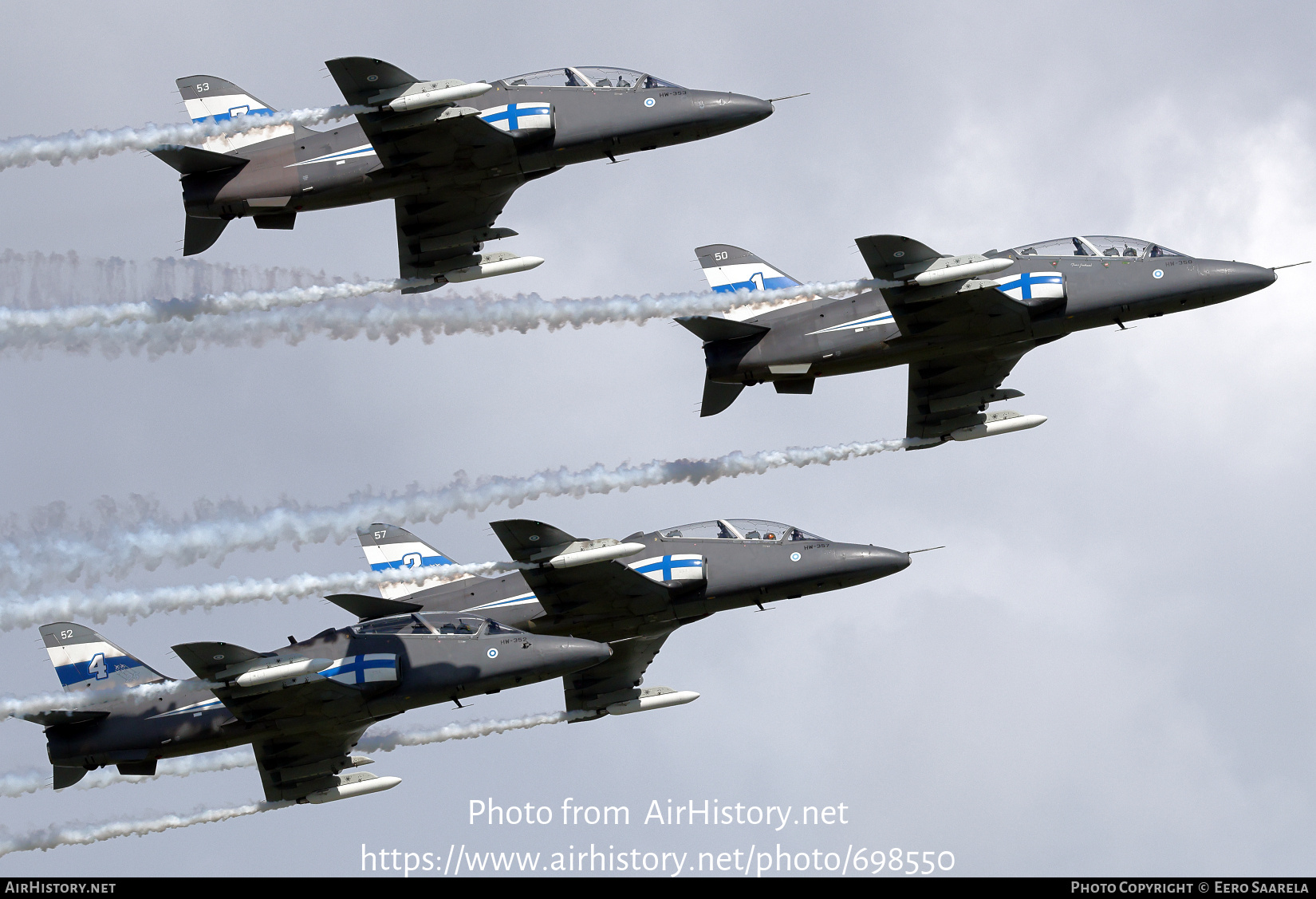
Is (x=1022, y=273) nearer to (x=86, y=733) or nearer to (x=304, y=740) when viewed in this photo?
(x=304, y=740)

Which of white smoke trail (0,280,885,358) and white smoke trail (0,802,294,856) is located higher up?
white smoke trail (0,280,885,358)

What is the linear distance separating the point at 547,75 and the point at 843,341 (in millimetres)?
9792

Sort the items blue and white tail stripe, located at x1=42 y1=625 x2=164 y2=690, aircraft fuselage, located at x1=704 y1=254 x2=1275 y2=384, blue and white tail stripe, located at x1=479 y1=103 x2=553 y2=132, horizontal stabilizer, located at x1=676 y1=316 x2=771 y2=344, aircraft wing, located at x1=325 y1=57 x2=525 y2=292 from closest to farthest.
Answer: aircraft wing, located at x1=325 y1=57 x2=525 y2=292, blue and white tail stripe, located at x1=42 y1=625 x2=164 y2=690, blue and white tail stripe, located at x1=479 y1=103 x2=553 y2=132, aircraft fuselage, located at x1=704 y1=254 x2=1275 y2=384, horizontal stabilizer, located at x1=676 y1=316 x2=771 y2=344

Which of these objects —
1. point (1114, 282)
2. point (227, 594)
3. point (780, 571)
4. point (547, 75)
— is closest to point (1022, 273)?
point (1114, 282)

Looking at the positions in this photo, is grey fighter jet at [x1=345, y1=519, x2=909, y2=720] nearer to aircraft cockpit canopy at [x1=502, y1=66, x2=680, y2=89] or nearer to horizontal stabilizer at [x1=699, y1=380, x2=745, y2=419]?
horizontal stabilizer at [x1=699, y1=380, x2=745, y2=419]

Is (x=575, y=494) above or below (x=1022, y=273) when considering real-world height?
below

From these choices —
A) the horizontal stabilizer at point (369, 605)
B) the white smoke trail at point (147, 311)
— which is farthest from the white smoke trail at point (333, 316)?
the horizontal stabilizer at point (369, 605)

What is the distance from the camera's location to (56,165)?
50719 mm

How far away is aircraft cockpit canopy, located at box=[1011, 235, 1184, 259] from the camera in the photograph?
5209 centimetres

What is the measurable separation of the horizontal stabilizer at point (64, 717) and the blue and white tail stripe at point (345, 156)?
1398cm

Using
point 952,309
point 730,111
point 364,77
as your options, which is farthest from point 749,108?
point 364,77

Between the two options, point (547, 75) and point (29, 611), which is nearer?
point (29, 611)

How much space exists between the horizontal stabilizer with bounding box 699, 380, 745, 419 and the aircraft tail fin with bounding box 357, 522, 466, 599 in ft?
27.9

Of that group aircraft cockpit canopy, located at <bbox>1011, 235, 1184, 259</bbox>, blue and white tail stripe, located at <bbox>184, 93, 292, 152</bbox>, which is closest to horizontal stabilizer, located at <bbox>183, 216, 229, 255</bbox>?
blue and white tail stripe, located at <bbox>184, 93, 292, 152</bbox>
